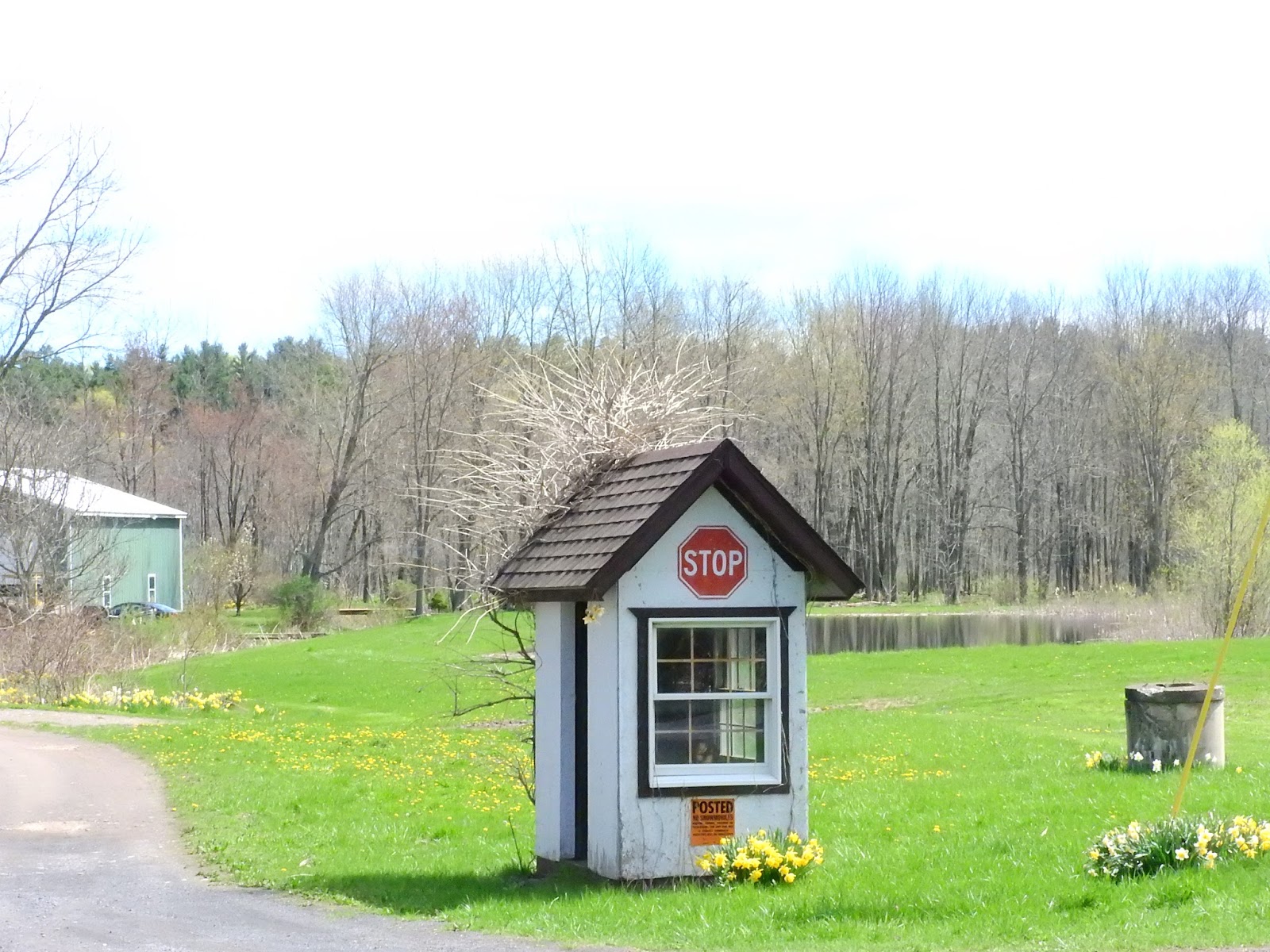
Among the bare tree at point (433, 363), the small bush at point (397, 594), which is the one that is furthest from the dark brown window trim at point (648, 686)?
the bare tree at point (433, 363)

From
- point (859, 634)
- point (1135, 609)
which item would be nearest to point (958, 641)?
point (859, 634)

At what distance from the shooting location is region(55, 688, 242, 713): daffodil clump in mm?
28766

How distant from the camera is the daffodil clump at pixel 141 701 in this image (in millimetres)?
28766

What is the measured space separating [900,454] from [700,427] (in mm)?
69938

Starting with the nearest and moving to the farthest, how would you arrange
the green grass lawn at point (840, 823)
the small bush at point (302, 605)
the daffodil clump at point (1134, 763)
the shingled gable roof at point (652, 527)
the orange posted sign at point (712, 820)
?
1. the green grass lawn at point (840, 823)
2. the shingled gable roof at point (652, 527)
3. the orange posted sign at point (712, 820)
4. the daffodil clump at point (1134, 763)
5. the small bush at point (302, 605)

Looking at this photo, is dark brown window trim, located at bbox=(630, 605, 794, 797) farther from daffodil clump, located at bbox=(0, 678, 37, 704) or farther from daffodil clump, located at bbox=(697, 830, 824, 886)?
daffodil clump, located at bbox=(0, 678, 37, 704)

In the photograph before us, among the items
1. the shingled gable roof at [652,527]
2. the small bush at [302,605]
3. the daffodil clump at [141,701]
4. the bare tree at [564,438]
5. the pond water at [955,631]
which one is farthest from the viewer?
the small bush at [302,605]

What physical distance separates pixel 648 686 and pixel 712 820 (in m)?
1.09

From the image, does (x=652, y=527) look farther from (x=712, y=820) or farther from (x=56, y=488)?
(x=56, y=488)

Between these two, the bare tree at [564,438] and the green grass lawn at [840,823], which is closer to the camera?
the green grass lawn at [840,823]

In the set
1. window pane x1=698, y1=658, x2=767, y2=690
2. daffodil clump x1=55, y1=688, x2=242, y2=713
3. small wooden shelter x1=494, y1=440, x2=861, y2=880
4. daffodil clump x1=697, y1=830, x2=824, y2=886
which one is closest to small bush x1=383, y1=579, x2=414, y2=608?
daffodil clump x1=55, y1=688, x2=242, y2=713

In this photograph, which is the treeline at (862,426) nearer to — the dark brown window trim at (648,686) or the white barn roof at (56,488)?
the white barn roof at (56,488)

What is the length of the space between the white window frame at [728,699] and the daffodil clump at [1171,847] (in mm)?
2301

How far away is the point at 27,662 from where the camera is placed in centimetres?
3098
